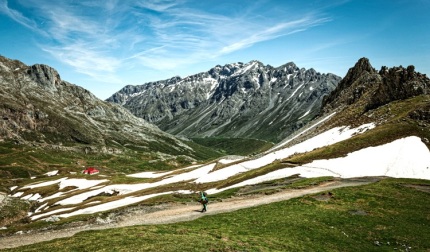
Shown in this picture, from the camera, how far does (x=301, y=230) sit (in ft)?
101

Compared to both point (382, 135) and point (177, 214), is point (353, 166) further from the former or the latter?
point (177, 214)

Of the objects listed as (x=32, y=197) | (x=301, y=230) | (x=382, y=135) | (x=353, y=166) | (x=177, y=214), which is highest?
(x=382, y=135)

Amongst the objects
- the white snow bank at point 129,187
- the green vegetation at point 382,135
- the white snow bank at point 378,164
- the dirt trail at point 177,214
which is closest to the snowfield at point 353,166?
the white snow bank at point 378,164

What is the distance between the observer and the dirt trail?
35531 mm

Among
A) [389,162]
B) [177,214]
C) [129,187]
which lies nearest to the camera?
[177,214]

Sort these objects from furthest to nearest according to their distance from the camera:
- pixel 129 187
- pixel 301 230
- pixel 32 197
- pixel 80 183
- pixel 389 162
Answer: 1. pixel 80 183
2. pixel 32 197
3. pixel 129 187
4. pixel 389 162
5. pixel 301 230

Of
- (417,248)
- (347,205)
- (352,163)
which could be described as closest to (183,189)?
(352,163)

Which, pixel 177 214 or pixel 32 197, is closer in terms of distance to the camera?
pixel 177 214

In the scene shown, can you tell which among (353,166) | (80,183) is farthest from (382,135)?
(80,183)

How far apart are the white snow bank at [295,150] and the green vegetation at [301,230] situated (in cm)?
3815

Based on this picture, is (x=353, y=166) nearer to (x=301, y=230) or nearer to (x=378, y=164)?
(x=378, y=164)

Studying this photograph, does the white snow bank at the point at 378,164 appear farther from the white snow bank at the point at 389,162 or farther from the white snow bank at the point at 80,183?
the white snow bank at the point at 80,183

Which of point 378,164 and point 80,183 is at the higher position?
point 80,183

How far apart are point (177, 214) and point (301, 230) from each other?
17.7 metres
